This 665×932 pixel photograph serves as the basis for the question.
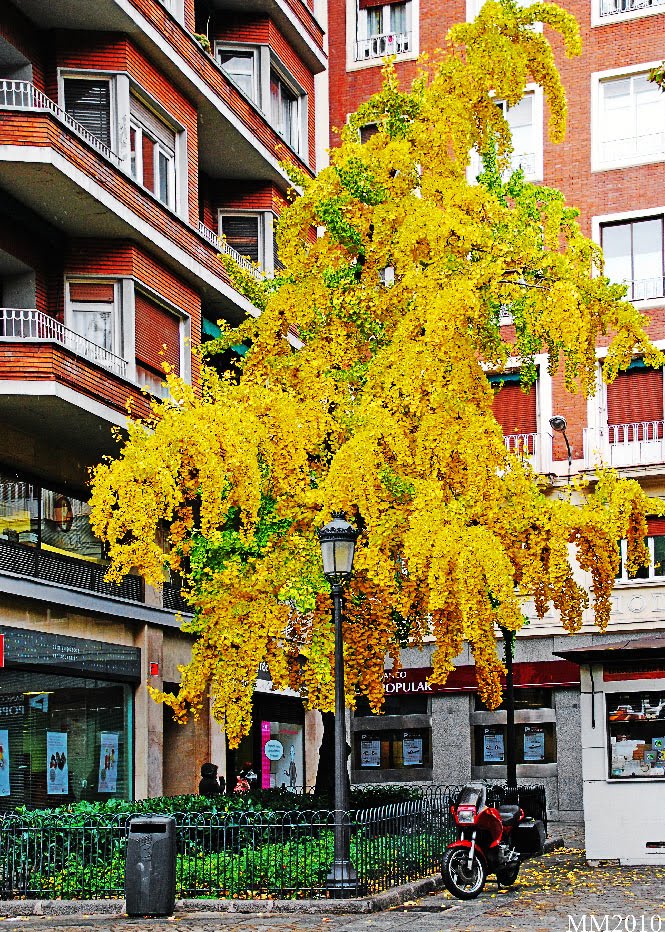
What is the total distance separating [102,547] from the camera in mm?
25375

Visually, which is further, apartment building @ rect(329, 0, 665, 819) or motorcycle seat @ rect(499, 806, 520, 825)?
apartment building @ rect(329, 0, 665, 819)

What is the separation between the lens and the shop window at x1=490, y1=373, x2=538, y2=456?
120 ft

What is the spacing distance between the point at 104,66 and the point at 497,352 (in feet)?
28.9

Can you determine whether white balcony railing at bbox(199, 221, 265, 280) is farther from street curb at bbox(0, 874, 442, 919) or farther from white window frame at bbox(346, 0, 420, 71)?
street curb at bbox(0, 874, 442, 919)

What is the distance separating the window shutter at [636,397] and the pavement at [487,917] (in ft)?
59.6

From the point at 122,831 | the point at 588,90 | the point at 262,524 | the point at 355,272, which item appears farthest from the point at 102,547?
the point at 588,90

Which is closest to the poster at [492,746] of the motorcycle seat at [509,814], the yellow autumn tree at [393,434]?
the yellow autumn tree at [393,434]

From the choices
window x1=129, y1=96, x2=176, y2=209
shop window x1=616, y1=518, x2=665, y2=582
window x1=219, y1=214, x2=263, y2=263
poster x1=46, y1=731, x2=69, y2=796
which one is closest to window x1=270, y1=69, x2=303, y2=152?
window x1=219, y1=214, x2=263, y2=263

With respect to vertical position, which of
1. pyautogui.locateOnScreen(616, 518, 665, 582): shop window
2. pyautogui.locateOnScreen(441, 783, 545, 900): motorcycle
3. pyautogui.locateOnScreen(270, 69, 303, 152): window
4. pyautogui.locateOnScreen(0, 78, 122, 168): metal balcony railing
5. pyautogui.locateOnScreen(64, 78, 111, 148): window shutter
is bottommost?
pyautogui.locateOnScreen(441, 783, 545, 900): motorcycle

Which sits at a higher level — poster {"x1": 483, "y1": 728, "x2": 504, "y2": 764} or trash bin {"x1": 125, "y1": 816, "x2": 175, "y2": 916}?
trash bin {"x1": 125, "y1": 816, "x2": 175, "y2": 916}

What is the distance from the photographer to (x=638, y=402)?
35.5 m

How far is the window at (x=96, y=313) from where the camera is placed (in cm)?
2422

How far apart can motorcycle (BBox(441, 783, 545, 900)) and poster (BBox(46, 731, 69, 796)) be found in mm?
7840

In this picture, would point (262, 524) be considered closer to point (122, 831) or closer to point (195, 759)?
point (122, 831)
